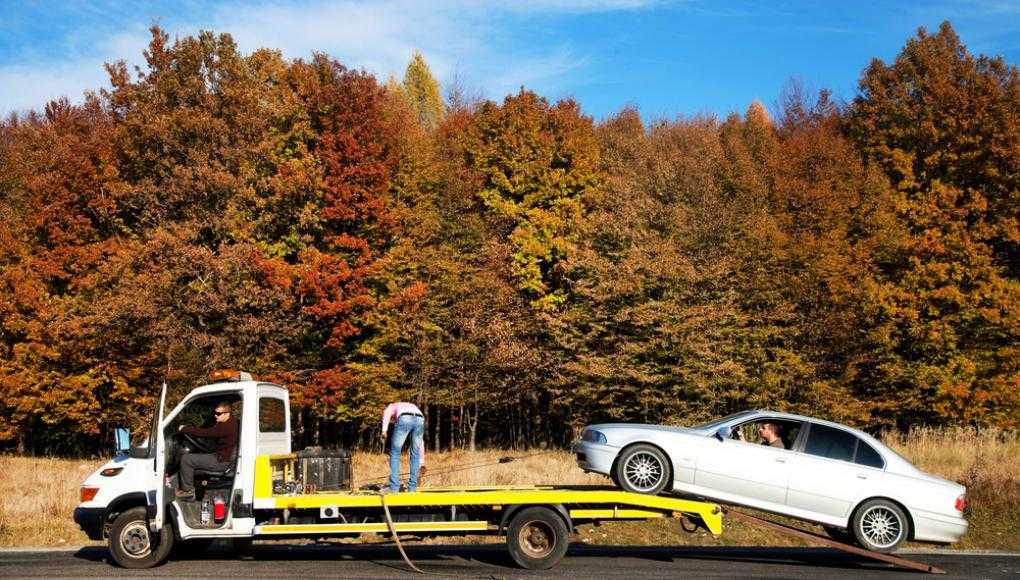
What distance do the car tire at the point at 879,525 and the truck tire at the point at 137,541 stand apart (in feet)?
28.6

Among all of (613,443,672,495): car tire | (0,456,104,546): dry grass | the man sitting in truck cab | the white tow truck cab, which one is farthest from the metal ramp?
(0,456,104,546): dry grass

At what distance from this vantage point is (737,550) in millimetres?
14398

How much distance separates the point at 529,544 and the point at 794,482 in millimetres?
3498

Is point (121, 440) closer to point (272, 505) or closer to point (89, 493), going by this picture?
point (89, 493)

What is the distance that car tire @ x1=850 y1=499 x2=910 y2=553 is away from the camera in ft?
40.8

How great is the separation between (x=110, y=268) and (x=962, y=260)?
3135cm

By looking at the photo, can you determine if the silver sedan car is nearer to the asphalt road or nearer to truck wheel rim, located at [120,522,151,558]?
the asphalt road

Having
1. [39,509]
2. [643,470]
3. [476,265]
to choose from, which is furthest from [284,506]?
[476,265]

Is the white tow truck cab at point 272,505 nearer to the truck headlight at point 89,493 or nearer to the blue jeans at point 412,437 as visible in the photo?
the truck headlight at point 89,493

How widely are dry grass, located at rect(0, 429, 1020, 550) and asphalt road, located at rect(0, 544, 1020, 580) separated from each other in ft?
3.98

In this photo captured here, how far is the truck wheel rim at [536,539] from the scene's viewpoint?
1180cm

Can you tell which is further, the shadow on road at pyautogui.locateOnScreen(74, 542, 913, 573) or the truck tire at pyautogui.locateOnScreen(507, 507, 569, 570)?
the shadow on road at pyautogui.locateOnScreen(74, 542, 913, 573)

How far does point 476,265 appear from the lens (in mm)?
39625

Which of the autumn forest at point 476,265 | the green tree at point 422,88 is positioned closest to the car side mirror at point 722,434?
the autumn forest at point 476,265
